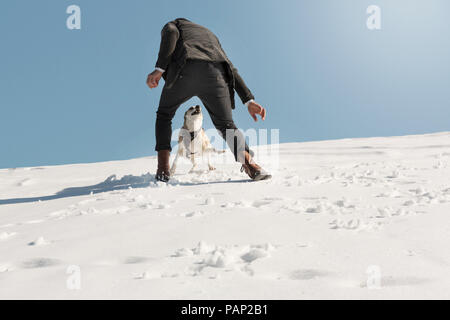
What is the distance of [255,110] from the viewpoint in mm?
4297

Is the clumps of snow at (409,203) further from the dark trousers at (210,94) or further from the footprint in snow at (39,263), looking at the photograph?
the footprint in snow at (39,263)

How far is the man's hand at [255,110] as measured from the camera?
4285 millimetres

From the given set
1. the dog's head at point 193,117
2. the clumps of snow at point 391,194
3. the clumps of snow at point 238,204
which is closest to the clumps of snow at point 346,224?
the clumps of snow at point 238,204

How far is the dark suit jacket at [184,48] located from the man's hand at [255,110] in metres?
0.27

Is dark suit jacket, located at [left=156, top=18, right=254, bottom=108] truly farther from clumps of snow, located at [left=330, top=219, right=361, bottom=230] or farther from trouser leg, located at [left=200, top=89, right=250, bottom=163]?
clumps of snow, located at [left=330, top=219, right=361, bottom=230]

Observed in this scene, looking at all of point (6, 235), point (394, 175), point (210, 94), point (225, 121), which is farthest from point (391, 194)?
point (6, 235)

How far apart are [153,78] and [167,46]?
35cm

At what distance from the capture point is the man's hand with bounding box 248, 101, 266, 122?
429 cm

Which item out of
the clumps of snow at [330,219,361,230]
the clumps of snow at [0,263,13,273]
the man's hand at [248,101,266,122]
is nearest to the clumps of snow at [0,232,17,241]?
the clumps of snow at [0,263,13,273]

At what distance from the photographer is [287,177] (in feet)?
13.3

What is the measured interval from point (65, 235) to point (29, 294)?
2.80ft

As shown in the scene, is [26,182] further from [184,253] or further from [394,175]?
[394,175]
